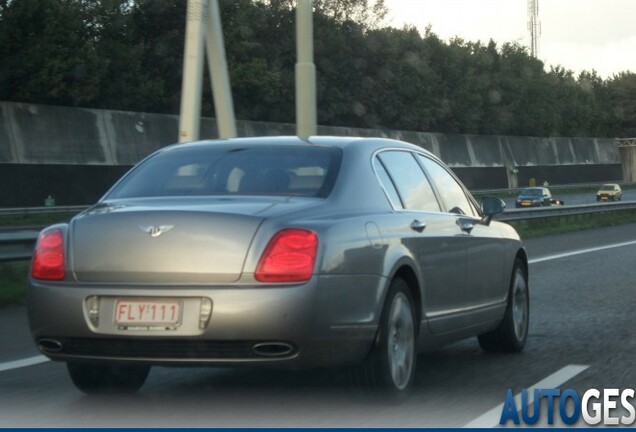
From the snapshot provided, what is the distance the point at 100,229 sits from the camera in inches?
260

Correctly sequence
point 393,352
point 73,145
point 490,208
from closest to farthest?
point 393,352, point 490,208, point 73,145

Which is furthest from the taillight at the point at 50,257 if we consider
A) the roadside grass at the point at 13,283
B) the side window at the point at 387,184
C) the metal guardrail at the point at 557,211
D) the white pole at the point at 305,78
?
the metal guardrail at the point at 557,211

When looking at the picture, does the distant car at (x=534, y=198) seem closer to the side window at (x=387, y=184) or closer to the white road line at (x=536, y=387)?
the white road line at (x=536, y=387)

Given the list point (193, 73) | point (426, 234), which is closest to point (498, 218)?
point (193, 73)

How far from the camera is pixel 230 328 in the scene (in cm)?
621

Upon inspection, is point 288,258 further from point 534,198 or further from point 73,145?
point 534,198

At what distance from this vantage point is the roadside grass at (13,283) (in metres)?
13.2

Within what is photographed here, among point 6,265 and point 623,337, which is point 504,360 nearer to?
point 623,337

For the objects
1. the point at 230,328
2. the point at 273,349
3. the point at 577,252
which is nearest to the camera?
the point at 230,328

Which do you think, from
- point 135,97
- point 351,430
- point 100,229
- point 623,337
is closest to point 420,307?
point 351,430

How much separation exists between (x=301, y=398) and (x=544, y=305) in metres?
6.35

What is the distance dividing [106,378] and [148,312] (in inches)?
46.1

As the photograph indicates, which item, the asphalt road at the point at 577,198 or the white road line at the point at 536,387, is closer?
the white road line at the point at 536,387

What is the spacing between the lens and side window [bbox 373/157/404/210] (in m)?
7.52
